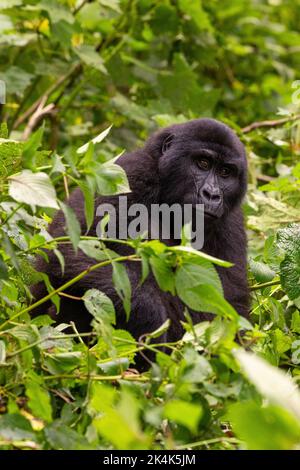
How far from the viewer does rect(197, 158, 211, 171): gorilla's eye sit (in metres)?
5.30

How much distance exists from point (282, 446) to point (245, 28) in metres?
8.74

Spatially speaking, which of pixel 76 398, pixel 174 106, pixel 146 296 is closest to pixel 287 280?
pixel 146 296

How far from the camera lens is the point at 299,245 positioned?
3922 millimetres

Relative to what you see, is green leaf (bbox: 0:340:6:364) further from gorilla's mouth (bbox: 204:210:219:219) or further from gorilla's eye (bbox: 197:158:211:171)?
gorilla's eye (bbox: 197:158:211:171)

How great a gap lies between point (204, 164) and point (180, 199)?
0.30 meters

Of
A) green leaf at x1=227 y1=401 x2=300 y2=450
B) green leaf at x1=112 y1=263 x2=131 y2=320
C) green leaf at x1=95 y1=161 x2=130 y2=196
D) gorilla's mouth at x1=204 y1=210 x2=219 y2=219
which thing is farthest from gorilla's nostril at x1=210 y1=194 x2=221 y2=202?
green leaf at x1=227 y1=401 x2=300 y2=450

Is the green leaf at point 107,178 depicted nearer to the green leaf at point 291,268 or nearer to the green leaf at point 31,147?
the green leaf at point 31,147

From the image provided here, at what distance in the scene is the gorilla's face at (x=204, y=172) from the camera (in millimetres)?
5137

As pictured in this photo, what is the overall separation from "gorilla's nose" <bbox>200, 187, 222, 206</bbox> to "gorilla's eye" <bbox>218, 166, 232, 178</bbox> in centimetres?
25

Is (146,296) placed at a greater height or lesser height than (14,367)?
lesser

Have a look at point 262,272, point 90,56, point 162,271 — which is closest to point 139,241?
point 162,271

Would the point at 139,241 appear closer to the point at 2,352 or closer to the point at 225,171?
the point at 2,352

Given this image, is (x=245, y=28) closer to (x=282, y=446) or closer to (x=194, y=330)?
(x=194, y=330)

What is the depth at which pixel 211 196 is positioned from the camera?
16.8ft
